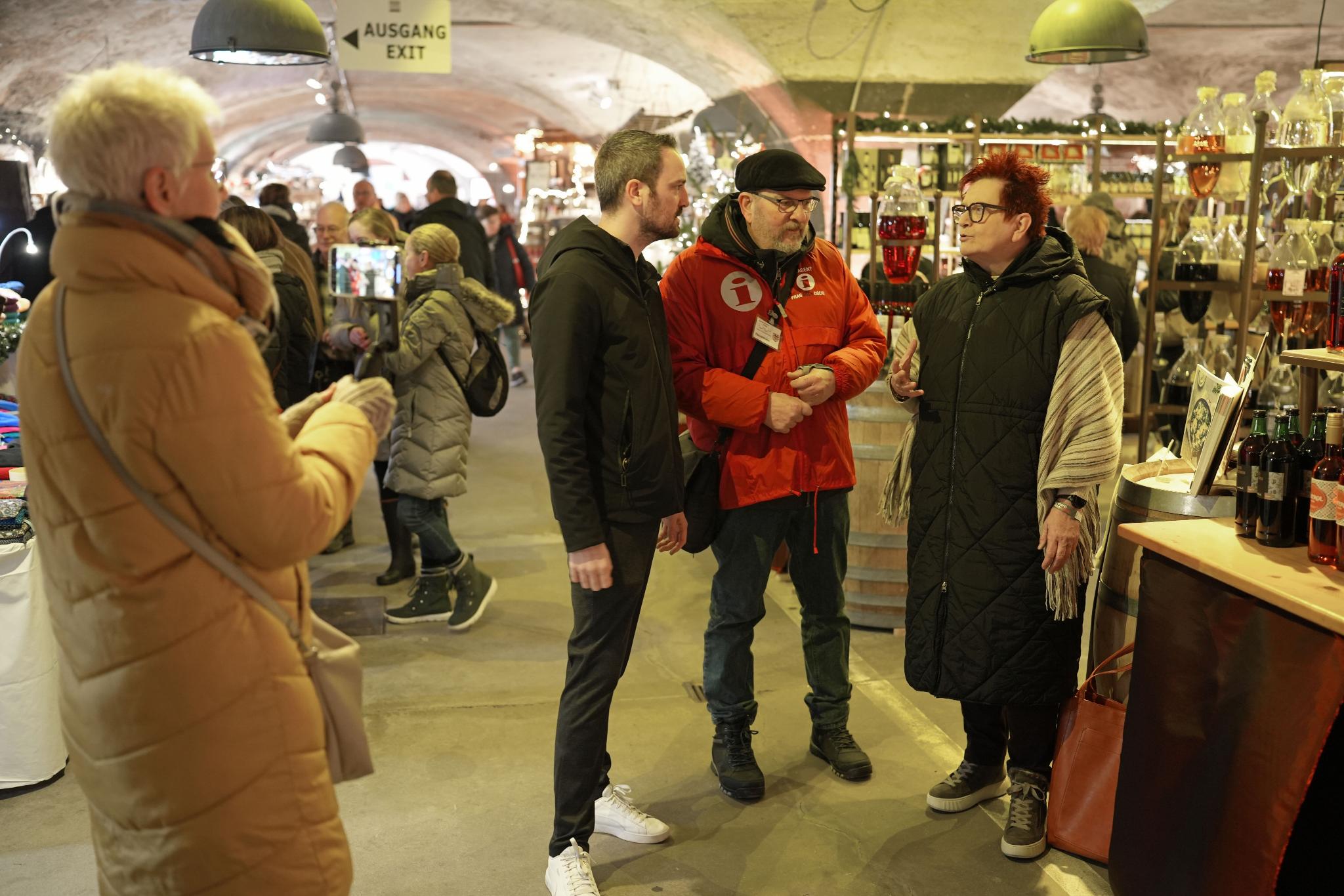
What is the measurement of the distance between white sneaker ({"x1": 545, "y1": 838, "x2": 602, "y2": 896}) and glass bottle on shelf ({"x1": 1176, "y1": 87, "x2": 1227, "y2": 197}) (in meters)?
4.30

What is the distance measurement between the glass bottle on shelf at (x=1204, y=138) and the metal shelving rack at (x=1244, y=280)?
3 cm

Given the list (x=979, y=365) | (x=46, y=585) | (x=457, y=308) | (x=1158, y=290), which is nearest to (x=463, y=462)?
(x=457, y=308)

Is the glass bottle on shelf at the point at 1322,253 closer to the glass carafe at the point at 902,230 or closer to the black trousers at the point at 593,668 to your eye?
the glass carafe at the point at 902,230

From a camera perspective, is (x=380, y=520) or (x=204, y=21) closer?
(x=204, y=21)

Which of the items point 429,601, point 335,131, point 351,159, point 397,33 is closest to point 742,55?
point 397,33

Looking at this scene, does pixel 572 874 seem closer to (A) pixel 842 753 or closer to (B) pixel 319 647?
(A) pixel 842 753

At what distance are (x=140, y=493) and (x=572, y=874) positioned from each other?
1.52 metres

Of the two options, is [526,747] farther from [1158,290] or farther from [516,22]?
[516,22]

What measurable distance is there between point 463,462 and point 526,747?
58.9 inches

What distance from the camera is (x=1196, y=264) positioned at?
19.2ft

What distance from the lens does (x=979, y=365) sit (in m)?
2.85

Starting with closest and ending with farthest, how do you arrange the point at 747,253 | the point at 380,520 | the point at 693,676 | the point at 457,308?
the point at 747,253, the point at 693,676, the point at 457,308, the point at 380,520

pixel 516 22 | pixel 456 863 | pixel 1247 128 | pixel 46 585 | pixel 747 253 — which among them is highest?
pixel 516 22

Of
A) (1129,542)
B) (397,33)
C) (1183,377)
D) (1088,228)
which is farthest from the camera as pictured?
(397,33)
